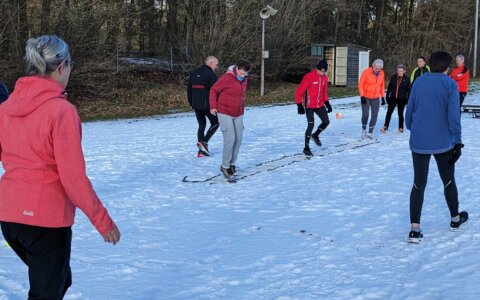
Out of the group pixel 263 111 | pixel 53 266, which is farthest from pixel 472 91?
pixel 53 266

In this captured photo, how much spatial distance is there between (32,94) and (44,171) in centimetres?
36

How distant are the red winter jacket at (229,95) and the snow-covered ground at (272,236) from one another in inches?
42.3

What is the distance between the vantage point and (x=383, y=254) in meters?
4.88

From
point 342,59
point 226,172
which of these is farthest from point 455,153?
point 342,59

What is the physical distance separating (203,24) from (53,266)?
26567 mm

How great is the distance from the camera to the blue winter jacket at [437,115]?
16.6 feet

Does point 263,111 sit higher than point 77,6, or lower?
lower

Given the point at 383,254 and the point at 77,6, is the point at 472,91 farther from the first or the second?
the point at 383,254

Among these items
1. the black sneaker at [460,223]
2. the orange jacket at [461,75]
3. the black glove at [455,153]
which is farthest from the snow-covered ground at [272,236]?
the orange jacket at [461,75]

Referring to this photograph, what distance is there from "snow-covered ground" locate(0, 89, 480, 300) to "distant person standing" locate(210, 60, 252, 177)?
0.60 meters

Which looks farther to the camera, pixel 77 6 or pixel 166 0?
pixel 166 0

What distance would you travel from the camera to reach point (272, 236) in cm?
545

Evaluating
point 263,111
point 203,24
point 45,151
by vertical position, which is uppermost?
point 203,24

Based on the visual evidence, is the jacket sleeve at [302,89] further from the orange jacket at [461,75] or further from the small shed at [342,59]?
the small shed at [342,59]
